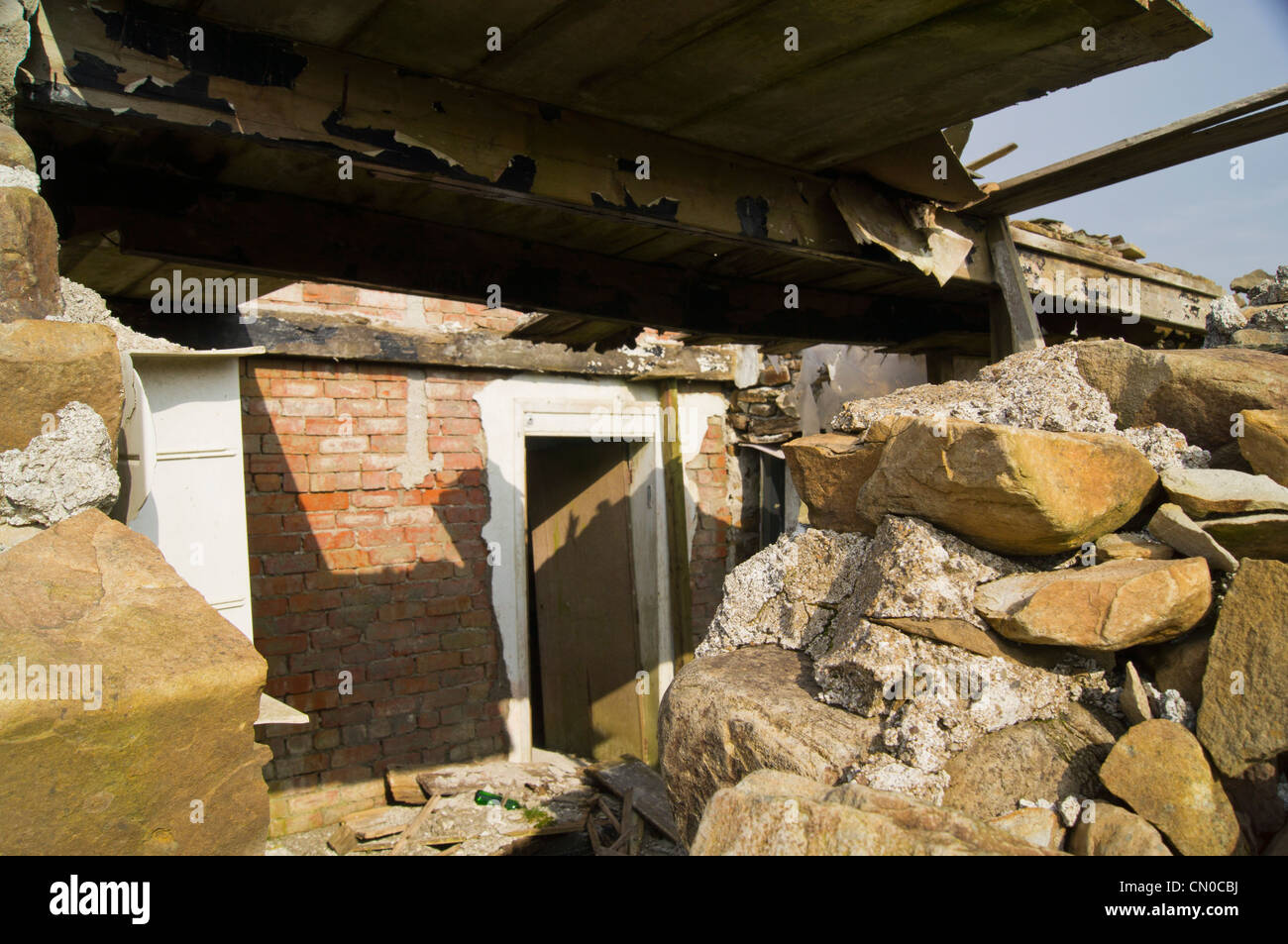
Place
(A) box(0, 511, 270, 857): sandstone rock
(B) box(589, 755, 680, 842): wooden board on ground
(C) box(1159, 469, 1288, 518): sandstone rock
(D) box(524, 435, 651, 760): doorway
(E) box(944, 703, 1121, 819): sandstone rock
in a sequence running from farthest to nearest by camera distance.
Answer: (D) box(524, 435, 651, 760): doorway → (B) box(589, 755, 680, 842): wooden board on ground → (C) box(1159, 469, 1288, 518): sandstone rock → (E) box(944, 703, 1121, 819): sandstone rock → (A) box(0, 511, 270, 857): sandstone rock

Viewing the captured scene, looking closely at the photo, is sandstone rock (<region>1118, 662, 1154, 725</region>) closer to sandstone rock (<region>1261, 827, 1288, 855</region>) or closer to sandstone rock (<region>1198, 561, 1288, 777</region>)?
sandstone rock (<region>1198, 561, 1288, 777</region>)

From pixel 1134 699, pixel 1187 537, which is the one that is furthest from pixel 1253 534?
pixel 1134 699

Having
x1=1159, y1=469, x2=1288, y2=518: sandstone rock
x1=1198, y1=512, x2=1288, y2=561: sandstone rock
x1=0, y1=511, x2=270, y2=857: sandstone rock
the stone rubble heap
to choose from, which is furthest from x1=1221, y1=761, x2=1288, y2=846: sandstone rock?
x1=0, y1=511, x2=270, y2=857: sandstone rock

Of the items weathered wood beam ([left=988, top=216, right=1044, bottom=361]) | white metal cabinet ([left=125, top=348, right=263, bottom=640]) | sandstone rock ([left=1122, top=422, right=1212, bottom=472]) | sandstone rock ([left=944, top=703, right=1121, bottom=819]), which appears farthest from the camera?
white metal cabinet ([left=125, top=348, right=263, bottom=640])

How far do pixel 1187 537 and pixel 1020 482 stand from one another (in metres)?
0.33

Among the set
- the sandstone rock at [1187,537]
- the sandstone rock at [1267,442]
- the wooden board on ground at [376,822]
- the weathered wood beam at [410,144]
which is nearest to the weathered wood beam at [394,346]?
the weathered wood beam at [410,144]

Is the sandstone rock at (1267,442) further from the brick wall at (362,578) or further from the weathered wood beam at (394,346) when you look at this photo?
the brick wall at (362,578)

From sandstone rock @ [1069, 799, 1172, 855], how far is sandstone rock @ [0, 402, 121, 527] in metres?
1.62

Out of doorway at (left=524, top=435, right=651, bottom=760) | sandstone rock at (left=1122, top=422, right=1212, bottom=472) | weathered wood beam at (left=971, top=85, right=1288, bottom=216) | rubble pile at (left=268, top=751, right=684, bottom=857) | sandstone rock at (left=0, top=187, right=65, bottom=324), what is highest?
weathered wood beam at (left=971, top=85, right=1288, bottom=216)

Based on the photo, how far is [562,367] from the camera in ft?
18.0

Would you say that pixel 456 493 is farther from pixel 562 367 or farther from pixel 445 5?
pixel 445 5

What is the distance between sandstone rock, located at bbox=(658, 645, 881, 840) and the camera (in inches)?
65.2

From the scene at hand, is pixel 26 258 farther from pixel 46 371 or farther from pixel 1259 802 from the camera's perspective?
pixel 1259 802

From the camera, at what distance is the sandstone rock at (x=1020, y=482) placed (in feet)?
5.48
